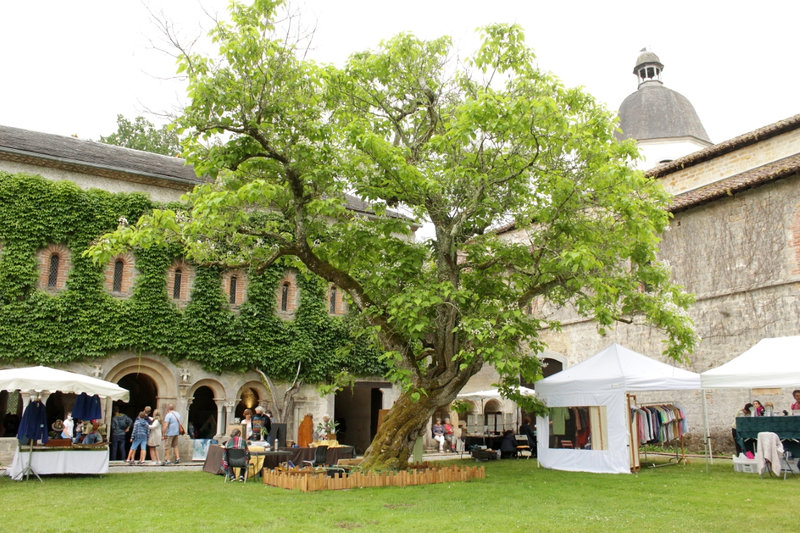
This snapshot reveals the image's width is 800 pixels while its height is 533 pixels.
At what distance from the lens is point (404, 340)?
1284 cm

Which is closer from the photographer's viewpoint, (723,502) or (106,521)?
(106,521)

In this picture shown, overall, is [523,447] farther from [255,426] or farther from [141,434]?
[141,434]

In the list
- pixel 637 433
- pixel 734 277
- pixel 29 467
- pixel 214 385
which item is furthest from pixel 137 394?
pixel 734 277

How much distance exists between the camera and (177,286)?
2008 cm

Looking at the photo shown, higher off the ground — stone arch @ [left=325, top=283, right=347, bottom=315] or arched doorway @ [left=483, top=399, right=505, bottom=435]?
stone arch @ [left=325, top=283, right=347, bottom=315]

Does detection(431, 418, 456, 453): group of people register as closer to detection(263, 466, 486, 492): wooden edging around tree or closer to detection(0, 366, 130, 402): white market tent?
detection(263, 466, 486, 492): wooden edging around tree

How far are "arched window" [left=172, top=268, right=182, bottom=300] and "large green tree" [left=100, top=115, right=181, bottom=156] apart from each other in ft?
59.5

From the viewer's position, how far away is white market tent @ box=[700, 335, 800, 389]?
39.4ft

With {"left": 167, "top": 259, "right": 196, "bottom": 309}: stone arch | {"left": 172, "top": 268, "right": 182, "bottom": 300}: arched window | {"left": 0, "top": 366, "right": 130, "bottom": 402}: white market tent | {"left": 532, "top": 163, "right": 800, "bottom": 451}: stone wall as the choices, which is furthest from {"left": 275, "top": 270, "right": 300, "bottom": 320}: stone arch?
{"left": 532, "top": 163, "right": 800, "bottom": 451}: stone wall

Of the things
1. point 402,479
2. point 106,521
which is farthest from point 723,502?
point 106,521

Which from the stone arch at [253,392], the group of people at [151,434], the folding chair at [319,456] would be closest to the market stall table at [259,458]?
the folding chair at [319,456]

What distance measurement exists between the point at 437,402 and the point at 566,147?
5.28 meters

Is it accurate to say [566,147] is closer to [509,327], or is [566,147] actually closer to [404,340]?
[509,327]

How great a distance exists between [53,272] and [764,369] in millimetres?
17728
